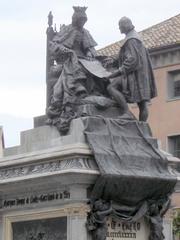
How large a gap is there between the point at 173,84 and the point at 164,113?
140cm

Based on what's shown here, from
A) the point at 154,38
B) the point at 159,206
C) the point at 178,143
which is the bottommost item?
the point at 159,206

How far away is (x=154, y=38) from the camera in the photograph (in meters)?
50.4

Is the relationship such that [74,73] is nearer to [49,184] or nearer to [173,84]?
[49,184]

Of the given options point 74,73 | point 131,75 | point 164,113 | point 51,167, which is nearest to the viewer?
point 51,167

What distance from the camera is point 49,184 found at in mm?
19344

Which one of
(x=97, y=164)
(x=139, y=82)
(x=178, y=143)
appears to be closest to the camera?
(x=97, y=164)

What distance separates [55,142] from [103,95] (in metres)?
1.27

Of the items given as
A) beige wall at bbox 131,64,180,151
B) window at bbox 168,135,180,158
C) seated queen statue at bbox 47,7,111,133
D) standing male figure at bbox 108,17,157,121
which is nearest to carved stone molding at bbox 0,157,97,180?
seated queen statue at bbox 47,7,111,133

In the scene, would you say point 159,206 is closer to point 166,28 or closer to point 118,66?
point 118,66

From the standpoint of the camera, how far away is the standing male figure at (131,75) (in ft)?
66.0

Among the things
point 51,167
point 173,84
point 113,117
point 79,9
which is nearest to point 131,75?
point 113,117

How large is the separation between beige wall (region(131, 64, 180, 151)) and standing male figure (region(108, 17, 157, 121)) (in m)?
29.7

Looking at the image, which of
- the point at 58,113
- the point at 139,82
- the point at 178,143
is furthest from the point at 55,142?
the point at 178,143

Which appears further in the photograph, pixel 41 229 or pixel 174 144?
pixel 174 144
